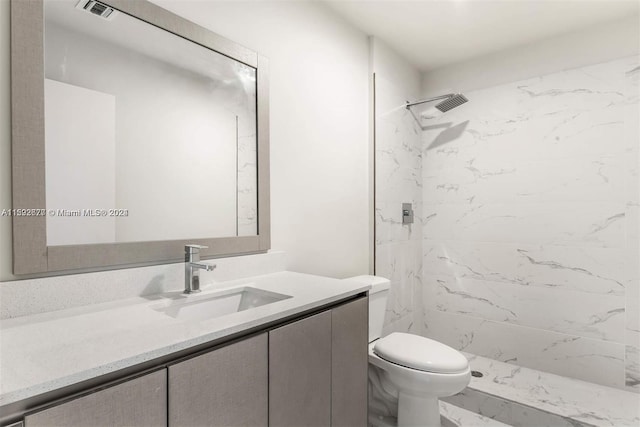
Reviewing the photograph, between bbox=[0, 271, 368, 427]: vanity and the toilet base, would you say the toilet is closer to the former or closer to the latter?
the toilet base

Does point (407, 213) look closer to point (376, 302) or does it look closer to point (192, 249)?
point (376, 302)

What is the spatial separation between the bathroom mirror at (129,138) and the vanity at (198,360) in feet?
0.68

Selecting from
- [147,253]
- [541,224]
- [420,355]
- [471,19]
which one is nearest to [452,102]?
[471,19]

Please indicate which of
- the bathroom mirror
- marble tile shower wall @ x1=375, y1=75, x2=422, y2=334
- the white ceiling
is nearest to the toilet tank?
marble tile shower wall @ x1=375, y1=75, x2=422, y2=334

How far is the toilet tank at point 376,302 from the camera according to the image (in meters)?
1.94

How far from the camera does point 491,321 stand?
2.57 metres

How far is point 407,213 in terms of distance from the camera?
8.71 feet

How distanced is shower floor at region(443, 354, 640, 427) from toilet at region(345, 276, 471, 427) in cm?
49

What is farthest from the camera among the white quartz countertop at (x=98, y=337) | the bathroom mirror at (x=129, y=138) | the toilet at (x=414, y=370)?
the toilet at (x=414, y=370)

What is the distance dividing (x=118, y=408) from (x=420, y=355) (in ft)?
→ 4.52

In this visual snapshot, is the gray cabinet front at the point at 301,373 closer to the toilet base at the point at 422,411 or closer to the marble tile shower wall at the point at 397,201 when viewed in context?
the toilet base at the point at 422,411

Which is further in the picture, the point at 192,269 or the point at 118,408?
the point at 192,269

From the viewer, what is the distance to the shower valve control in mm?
2623

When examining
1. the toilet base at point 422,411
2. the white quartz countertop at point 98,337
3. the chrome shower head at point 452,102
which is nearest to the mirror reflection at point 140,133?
the white quartz countertop at point 98,337
